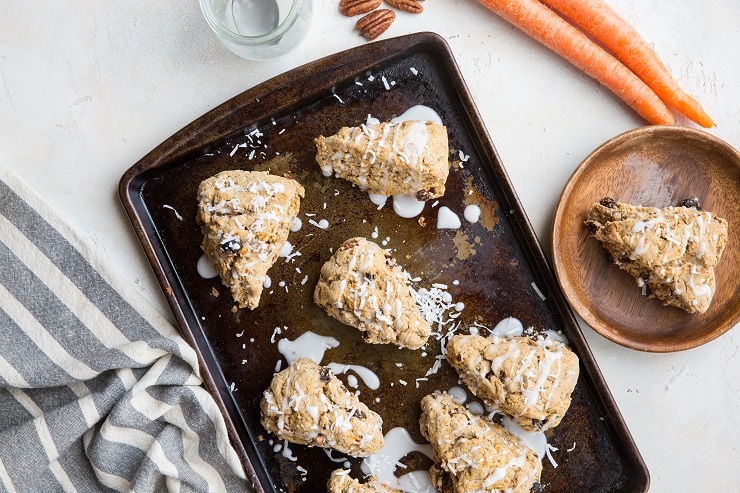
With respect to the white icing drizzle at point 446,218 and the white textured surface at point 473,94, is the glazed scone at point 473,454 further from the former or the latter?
the white icing drizzle at point 446,218

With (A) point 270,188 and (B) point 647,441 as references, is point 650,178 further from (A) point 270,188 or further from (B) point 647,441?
(A) point 270,188

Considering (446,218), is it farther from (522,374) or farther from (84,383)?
(84,383)

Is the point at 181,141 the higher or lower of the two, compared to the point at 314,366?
higher

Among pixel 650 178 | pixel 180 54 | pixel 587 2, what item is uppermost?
pixel 587 2

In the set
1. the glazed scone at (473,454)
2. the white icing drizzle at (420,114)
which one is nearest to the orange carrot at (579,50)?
the white icing drizzle at (420,114)

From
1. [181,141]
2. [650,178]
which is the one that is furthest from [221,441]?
[650,178]

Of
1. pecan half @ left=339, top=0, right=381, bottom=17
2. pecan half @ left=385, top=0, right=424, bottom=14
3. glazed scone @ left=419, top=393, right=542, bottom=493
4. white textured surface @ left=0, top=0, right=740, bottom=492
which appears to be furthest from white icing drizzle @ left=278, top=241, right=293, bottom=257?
pecan half @ left=385, top=0, right=424, bottom=14
